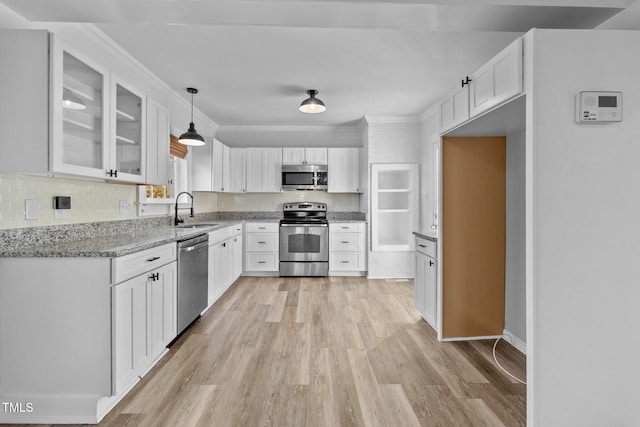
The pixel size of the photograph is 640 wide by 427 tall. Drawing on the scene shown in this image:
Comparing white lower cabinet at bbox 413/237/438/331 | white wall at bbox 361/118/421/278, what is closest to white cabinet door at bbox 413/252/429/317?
white lower cabinet at bbox 413/237/438/331

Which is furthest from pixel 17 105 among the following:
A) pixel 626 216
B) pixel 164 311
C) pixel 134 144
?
pixel 626 216

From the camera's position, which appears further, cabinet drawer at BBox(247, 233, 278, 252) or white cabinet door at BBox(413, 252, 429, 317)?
cabinet drawer at BBox(247, 233, 278, 252)

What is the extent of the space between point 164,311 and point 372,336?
174cm

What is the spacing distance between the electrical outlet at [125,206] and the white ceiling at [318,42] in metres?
1.35

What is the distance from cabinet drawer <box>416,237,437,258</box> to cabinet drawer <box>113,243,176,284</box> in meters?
2.24

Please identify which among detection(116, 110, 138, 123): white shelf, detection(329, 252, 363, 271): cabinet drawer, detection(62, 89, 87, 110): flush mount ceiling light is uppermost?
detection(116, 110, 138, 123): white shelf

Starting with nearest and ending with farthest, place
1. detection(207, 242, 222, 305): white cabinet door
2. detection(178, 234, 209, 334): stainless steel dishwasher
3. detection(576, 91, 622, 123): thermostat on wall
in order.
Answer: detection(576, 91, 622, 123): thermostat on wall < detection(178, 234, 209, 334): stainless steel dishwasher < detection(207, 242, 222, 305): white cabinet door

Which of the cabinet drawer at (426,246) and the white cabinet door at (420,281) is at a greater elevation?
the cabinet drawer at (426,246)

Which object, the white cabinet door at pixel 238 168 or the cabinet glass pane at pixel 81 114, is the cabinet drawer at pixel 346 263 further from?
the cabinet glass pane at pixel 81 114

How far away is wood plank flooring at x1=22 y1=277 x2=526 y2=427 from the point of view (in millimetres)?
1824

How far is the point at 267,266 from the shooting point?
5195mm

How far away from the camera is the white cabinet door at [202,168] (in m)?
4.70

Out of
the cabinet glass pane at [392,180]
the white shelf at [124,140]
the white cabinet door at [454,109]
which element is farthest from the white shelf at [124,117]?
the cabinet glass pane at [392,180]

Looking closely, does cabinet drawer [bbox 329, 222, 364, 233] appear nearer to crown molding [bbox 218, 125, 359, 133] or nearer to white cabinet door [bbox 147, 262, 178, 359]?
crown molding [bbox 218, 125, 359, 133]
